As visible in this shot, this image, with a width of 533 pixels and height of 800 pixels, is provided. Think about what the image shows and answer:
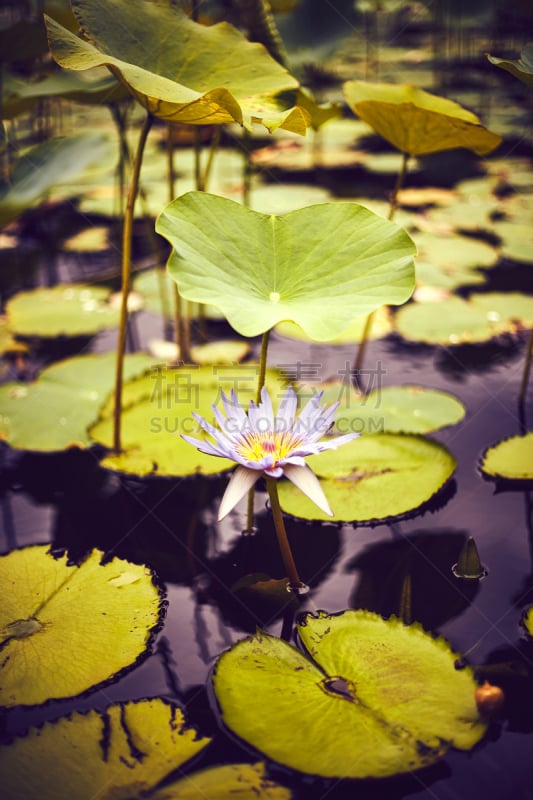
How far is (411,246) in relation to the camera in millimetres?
1623

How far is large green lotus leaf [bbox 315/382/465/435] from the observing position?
219cm

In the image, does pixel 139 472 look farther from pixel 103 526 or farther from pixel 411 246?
pixel 411 246

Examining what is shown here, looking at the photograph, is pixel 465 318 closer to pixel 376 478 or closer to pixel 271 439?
pixel 376 478

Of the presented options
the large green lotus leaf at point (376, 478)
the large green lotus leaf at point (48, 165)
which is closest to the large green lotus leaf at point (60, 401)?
the large green lotus leaf at point (48, 165)

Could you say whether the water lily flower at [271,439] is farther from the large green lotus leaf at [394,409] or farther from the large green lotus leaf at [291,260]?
the large green lotus leaf at [394,409]

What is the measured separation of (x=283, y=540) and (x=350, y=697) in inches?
14.3

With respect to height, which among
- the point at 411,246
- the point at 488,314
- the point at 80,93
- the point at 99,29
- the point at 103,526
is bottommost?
the point at 103,526

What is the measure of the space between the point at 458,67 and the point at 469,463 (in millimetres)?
6645

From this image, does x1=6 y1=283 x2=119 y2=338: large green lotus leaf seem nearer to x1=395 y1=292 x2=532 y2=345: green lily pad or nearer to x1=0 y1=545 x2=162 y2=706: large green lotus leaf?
x1=395 y1=292 x2=532 y2=345: green lily pad

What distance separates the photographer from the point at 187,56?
6.33 feet

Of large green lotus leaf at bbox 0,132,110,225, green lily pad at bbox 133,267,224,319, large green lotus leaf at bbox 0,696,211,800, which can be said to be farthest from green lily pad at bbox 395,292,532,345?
large green lotus leaf at bbox 0,696,211,800

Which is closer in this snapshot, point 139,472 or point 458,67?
point 139,472

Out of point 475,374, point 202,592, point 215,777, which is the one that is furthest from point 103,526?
point 475,374

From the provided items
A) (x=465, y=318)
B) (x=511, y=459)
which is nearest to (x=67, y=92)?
(x=511, y=459)
